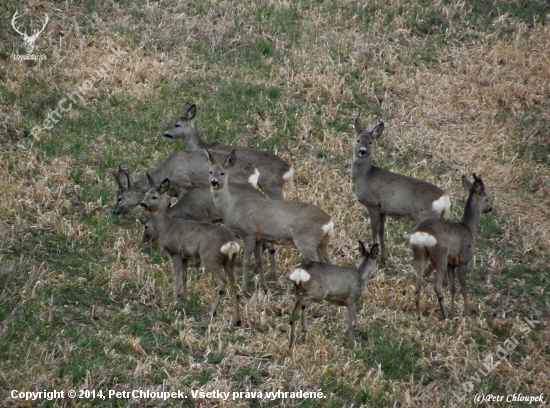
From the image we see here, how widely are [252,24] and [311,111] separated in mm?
2947

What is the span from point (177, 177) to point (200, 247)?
7.44 feet

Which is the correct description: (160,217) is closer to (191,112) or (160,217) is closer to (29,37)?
(191,112)

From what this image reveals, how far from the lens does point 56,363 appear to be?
272 inches

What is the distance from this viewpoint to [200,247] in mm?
8414

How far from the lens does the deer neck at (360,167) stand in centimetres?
1052

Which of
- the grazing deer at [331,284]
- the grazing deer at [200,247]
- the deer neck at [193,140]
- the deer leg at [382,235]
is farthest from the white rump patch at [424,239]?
the deer neck at [193,140]

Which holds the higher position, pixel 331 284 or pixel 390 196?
pixel 331 284

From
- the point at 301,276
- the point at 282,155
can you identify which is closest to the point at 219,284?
the point at 301,276

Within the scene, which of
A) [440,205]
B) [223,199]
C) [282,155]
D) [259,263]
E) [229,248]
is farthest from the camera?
[282,155]

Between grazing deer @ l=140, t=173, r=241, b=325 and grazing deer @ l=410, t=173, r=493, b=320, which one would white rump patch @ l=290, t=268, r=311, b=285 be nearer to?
grazing deer @ l=140, t=173, r=241, b=325

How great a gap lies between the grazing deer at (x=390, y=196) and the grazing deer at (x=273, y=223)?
1.25 metres

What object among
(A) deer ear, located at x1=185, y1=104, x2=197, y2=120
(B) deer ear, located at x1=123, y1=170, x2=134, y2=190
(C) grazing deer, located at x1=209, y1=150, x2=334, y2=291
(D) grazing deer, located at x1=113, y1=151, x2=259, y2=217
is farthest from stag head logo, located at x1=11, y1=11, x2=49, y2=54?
(C) grazing deer, located at x1=209, y1=150, x2=334, y2=291

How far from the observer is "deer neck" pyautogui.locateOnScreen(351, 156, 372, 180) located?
34.5 ft

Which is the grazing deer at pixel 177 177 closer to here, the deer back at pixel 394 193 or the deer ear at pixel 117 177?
the deer ear at pixel 117 177
